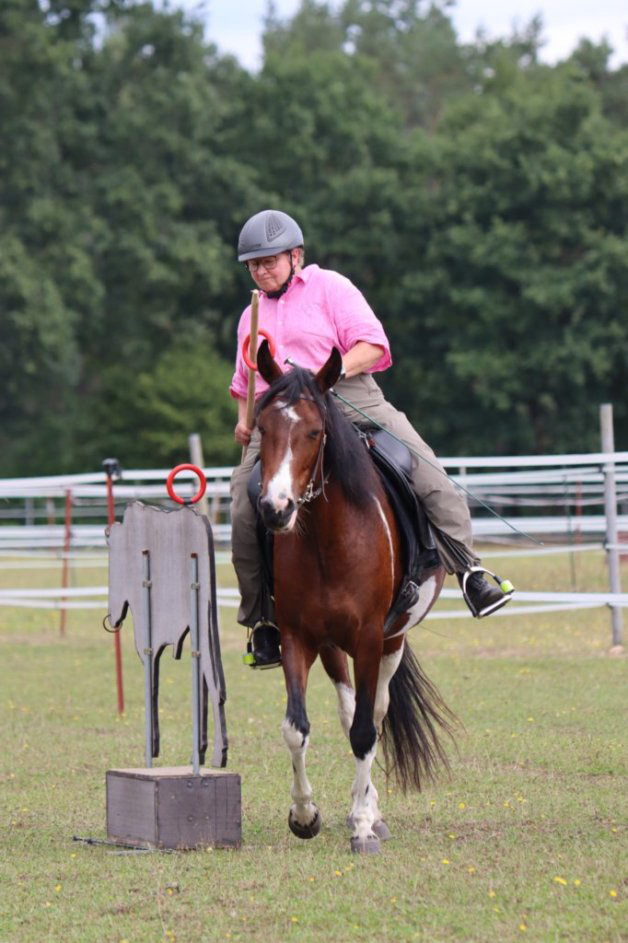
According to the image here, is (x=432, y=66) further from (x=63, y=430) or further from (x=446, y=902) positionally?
(x=446, y=902)

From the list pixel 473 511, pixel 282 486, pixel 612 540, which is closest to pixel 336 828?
pixel 282 486

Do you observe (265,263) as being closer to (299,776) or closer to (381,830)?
A: (299,776)

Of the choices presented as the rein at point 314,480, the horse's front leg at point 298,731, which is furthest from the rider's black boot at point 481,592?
the rein at point 314,480

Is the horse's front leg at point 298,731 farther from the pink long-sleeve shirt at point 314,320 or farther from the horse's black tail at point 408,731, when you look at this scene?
the pink long-sleeve shirt at point 314,320

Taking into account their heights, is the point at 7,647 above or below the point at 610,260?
below

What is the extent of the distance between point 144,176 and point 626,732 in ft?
124

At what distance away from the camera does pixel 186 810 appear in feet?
20.6

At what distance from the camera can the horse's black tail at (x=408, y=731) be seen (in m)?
7.25

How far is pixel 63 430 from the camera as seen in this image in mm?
45438

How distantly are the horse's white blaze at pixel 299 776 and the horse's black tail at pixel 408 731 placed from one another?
98cm

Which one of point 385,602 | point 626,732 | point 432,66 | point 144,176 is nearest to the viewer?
point 385,602

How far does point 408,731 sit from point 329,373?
83.8 inches

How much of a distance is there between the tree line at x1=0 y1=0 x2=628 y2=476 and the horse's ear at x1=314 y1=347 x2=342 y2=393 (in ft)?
111

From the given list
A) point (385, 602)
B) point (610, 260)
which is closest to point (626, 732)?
point (385, 602)
